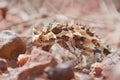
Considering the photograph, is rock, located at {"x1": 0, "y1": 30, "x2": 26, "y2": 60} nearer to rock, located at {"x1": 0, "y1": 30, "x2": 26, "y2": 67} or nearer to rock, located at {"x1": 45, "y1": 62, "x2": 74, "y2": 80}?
rock, located at {"x1": 0, "y1": 30, "x2": 26, "y2": 67}

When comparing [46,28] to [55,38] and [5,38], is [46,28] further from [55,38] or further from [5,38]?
[5,38]

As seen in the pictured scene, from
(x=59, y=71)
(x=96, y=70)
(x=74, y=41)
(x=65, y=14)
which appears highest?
(x=65, y=14)

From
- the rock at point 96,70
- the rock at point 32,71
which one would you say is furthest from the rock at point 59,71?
the rock at point 96,70

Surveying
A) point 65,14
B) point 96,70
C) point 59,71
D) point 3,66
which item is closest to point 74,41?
point 96,70

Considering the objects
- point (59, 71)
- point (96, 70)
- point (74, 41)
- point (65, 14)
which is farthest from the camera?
point (65, 14)

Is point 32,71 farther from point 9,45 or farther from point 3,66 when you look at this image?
point 9,45

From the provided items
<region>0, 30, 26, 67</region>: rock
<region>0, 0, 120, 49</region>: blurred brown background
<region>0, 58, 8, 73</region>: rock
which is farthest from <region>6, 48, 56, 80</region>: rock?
<region>0, 0, 120, 49</region>: blurred brown background
